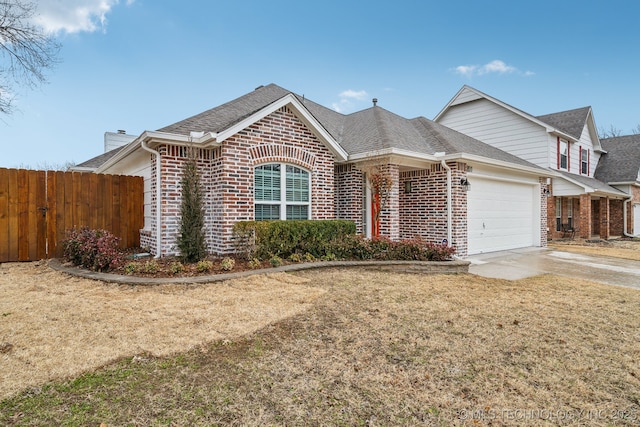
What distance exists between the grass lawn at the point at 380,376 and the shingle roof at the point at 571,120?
56.5 feet

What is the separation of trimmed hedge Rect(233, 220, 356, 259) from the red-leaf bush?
7.74ft

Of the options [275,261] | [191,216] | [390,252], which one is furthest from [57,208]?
[390,252]

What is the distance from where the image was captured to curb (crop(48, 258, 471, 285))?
5815 mm

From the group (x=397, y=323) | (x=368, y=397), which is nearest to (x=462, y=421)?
(x=368, y=397)

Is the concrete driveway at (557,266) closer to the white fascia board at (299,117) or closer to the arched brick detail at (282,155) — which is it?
the white fascia board at (299,117)

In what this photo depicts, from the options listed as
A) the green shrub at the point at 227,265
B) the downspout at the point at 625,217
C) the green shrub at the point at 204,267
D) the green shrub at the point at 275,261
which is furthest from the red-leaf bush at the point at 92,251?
the downspout at the point at 625,217

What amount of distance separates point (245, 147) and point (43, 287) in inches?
181

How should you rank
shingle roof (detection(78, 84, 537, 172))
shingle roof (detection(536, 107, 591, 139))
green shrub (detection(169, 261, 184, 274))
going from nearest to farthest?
1. green shrub (detection(169, 261, 184, 274))
2. shingle roof (detection(78, 84, 537, 172))
3. shingle roof (detection(536, 107, 591, 139))

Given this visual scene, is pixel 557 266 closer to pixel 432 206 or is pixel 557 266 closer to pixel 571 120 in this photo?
pixel 432 206

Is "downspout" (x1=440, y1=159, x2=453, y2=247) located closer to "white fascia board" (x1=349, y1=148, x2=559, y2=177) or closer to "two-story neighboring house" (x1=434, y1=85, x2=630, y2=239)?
"white fascia board" (x1=349, y1=148, x2=559, y2=177)

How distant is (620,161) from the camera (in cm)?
2156

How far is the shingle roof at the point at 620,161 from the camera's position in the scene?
20.5 meters

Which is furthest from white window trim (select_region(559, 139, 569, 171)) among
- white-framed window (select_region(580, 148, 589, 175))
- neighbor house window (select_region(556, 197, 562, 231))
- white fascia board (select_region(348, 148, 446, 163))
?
white fascia board (select_region(348, 148, 446, 163))

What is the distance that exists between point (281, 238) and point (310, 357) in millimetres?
4368
